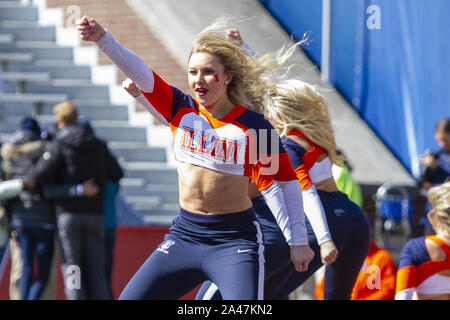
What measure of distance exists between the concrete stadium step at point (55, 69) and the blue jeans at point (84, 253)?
470cm

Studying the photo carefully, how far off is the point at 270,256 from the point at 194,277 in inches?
25.4

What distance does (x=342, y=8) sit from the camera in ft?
37.1

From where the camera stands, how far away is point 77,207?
24.7 feet

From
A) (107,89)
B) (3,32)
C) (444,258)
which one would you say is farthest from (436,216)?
(3,32)

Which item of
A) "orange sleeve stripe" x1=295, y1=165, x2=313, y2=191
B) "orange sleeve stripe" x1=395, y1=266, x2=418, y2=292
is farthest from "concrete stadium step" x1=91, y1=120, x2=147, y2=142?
"orange sleeve stripe" x1=395, y1=266, x2=418, y2=292

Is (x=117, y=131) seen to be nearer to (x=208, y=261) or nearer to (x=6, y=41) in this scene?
(x=6, y=41)

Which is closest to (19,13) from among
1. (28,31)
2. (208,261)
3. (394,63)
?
(28,31)

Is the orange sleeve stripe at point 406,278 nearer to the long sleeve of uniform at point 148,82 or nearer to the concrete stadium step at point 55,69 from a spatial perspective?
the long sleeve of uniform at point 148,82

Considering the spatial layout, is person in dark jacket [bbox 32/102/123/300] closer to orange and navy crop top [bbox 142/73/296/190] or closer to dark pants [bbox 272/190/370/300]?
dark pants [bbox 272/190/370/300]

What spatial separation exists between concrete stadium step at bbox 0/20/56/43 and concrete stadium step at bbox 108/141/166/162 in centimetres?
227

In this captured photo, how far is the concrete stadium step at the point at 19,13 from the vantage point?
1256cm

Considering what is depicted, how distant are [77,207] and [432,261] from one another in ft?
12.3

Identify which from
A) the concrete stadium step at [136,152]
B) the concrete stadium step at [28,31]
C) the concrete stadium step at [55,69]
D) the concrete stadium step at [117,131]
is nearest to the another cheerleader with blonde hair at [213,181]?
the concrete stadium step at [136,152]
